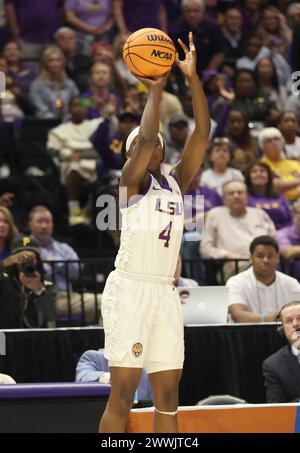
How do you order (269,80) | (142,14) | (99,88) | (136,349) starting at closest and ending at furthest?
(136,349)
(99,88)
(269,80)
(142,14)

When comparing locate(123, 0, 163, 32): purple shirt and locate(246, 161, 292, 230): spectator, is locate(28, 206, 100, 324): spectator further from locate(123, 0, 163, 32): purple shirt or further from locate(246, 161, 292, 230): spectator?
locate(123, 0, 163, 32): purple shirt

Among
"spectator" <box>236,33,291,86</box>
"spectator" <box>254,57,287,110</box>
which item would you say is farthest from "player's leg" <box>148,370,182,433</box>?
"spectator" <box>236,33,291,86</box>

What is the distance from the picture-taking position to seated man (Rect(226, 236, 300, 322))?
30.6 feet

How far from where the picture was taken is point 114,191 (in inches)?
412

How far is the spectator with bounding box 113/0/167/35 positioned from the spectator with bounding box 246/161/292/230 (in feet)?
13.1

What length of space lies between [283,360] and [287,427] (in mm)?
1616

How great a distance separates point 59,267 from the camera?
994cm

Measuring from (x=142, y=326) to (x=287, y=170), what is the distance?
6796 mm

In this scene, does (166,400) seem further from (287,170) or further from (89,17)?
(89,17)

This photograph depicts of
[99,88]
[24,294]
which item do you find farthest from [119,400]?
[99,88]

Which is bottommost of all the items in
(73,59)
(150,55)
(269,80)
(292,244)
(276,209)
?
(292,244)

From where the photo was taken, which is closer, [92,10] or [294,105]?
[294,105]

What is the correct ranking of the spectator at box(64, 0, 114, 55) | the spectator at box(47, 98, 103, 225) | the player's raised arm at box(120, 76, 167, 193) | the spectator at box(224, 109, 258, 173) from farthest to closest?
the spectator at box(64, 0, 114, 55) < the spectator at box(224, 109, 258, 173) < the spectator at box(47, 98, 103, 225) < the player's raised arm at box(120, 76, 167, 193)
